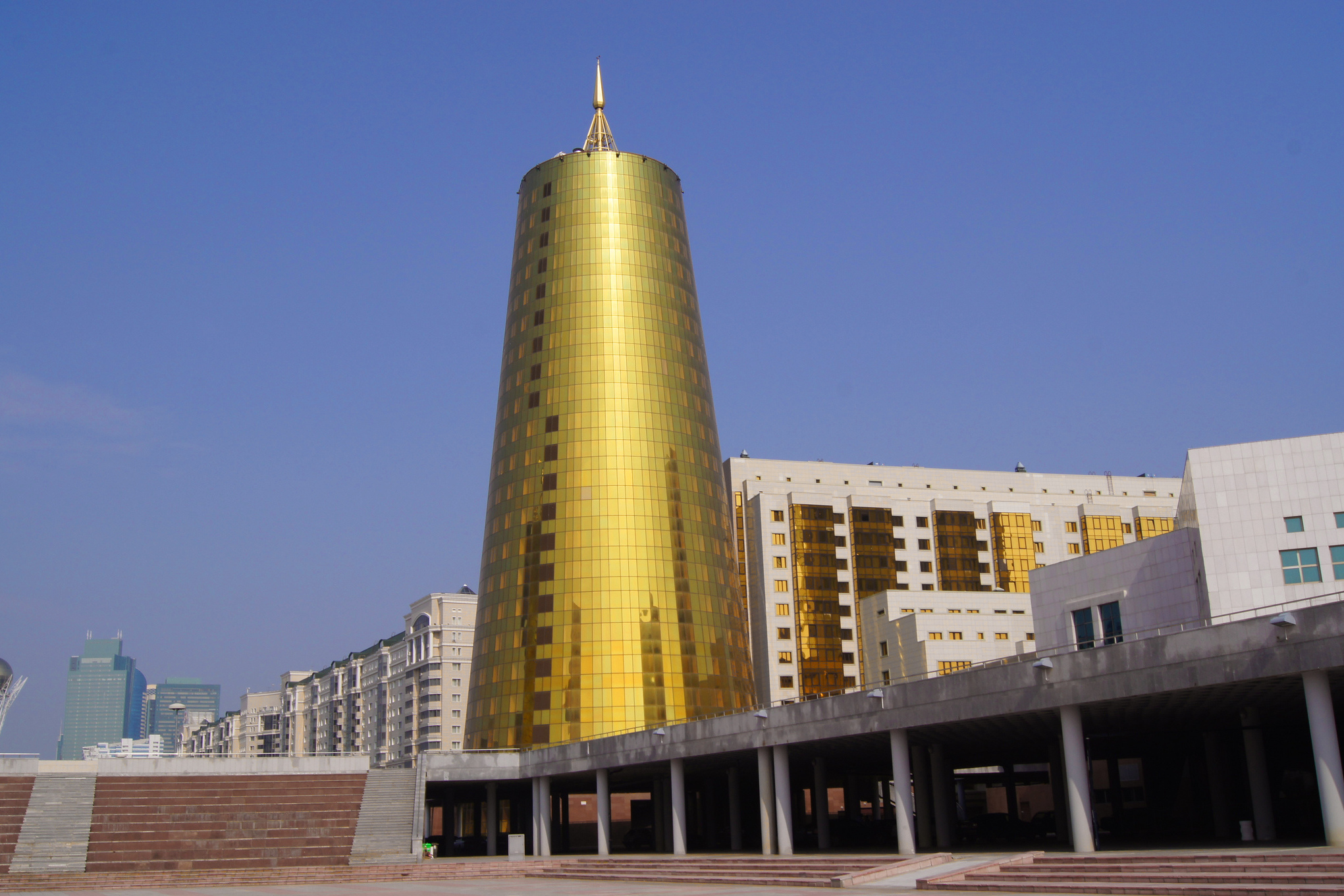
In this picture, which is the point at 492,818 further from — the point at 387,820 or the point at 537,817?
the point at 387,820

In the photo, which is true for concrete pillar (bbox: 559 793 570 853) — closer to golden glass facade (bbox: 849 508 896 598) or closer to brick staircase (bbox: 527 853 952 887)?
brick staircase (bbox: 527 853 952 887)

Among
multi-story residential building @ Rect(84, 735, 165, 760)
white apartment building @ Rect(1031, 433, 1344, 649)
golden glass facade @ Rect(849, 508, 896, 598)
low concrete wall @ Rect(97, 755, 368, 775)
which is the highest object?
golden glass facade @ Rect(849, 508, 896, 598)

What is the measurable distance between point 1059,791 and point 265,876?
31835 millimetres

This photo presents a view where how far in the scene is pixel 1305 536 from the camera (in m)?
43.9

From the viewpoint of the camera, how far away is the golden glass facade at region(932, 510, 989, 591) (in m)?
110

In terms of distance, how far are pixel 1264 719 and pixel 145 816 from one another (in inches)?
1676

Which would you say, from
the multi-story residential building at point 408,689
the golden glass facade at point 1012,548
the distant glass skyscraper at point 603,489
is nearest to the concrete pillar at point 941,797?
the distant glass skyscraper at point 603,489

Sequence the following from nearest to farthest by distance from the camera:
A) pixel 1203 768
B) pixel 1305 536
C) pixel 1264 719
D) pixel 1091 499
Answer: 1. pixel 1264 719
2. pixel 1305 536
3. pixel 1203 768
4. pixel 1091 499

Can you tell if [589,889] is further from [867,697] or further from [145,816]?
[145,816]

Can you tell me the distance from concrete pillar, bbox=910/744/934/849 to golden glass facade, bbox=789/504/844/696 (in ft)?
183

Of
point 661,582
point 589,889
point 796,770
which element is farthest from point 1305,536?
point 661,582

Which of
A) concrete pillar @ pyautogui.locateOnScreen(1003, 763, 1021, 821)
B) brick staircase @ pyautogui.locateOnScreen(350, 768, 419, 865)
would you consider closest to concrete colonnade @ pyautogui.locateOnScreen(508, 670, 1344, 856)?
brick staircase @ pyautogui.locateOnScreen(350, 768, 419, 865)

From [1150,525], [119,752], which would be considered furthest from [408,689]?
[1150,525]

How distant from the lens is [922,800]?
4656cm
